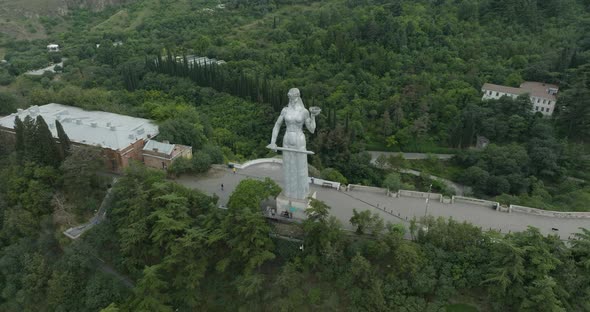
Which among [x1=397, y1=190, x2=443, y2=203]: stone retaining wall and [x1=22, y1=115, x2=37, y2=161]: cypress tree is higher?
[x1=22, y1=115, x2=37, y2=161]: cypress tree

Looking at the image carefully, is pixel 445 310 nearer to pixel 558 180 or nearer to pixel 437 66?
pixel 558 180

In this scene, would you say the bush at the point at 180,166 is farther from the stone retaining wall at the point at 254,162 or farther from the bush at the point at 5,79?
the bush at the point at 5,79

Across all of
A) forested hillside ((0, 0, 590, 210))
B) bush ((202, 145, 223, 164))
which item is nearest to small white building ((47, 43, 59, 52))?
forested hillside ((0, 0, 590, 210))

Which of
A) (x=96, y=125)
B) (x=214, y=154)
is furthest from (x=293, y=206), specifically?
(x=96, y=125)

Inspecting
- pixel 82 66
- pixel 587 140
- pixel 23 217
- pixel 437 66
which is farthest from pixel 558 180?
pixel 82 66

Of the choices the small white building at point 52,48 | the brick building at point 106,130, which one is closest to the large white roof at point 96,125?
the brick building at point 106,130

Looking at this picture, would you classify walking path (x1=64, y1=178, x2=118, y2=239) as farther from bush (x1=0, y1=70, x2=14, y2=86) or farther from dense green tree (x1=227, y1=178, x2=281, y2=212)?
bush (x1=0, y1=70, x2=14, y2=86)

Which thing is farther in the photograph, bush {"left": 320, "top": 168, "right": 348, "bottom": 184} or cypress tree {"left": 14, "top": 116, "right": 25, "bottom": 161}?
bush {"left": 320, "top": 168, "right": 348, "bottom": 184}

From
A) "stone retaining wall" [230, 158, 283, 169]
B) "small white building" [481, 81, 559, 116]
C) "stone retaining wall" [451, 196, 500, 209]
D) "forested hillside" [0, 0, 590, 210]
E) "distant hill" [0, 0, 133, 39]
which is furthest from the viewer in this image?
"distant hill" [0, 0, 133, 39]
